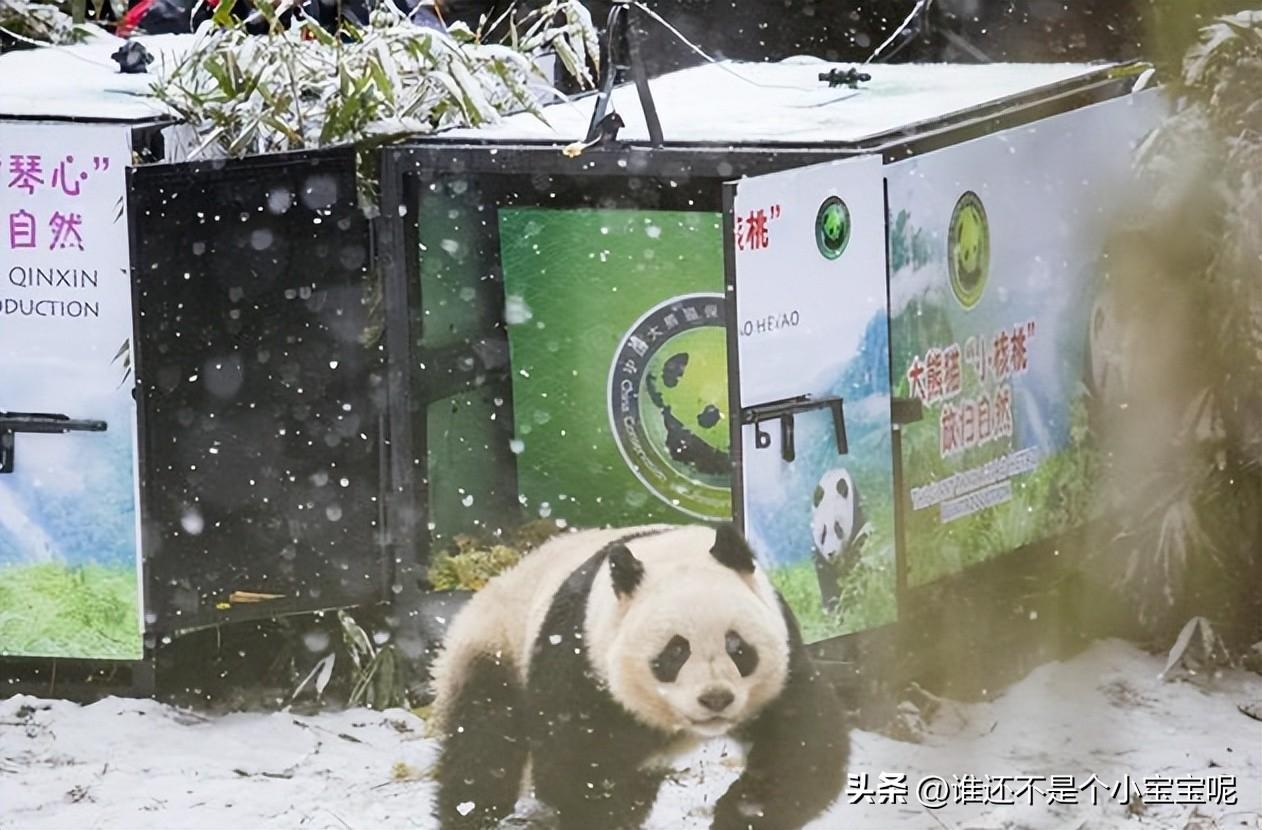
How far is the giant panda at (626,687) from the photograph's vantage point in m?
4.35

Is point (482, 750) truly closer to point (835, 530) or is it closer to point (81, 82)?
point (835, 530)

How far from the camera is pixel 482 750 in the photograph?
4.65 m

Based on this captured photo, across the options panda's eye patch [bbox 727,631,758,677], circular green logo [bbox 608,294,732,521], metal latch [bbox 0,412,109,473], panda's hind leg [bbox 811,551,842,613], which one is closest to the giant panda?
panda's eye patch [bbox 727,631,758,677]

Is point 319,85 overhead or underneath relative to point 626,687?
overhead

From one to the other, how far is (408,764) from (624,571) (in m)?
0.88

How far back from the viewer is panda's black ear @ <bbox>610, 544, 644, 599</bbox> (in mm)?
4379

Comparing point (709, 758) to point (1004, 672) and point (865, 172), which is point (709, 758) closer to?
point (1004, 672)

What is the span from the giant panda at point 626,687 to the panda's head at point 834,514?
18cm

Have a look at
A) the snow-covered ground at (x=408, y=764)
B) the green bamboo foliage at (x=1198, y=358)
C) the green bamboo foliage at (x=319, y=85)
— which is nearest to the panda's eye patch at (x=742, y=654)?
the snow-covered ground at (x=408, y=764)

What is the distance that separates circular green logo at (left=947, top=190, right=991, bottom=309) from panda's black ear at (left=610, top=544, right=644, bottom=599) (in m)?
1.15

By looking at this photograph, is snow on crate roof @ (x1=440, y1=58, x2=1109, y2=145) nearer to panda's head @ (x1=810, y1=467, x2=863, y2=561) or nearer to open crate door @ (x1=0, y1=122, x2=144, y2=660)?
panda's head @ (x1=810, y1=467, x2=863, y2=561)

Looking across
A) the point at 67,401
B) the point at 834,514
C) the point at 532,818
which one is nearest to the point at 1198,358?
the point at 834,514

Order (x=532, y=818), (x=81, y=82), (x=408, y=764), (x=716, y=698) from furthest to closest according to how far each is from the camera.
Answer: (x=81, y=82) → (x=408, y=764) → (x=532, y=818) → (x=716, y=698)

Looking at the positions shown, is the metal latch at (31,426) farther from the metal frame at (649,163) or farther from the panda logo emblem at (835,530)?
the panda logo emblem at (835,530)
